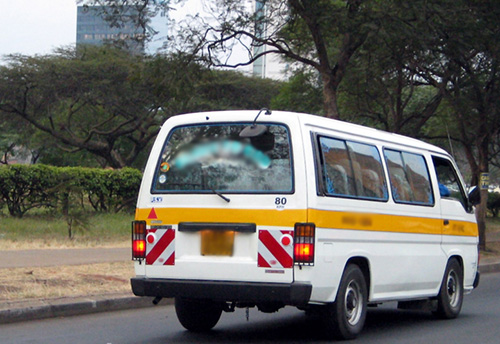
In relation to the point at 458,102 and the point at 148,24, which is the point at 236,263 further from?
the point at 458,102

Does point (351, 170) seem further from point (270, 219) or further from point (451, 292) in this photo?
point (451, 292)

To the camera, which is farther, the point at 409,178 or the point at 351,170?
the point at 409,178

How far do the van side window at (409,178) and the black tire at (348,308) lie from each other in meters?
1.22

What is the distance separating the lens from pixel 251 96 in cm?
3794

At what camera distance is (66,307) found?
927 centimetres

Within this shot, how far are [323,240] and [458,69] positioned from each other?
13.5m

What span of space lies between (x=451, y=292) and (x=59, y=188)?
12355 millimetres

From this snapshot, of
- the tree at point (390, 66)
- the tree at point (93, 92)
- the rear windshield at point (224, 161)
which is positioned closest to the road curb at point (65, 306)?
the rear windshield at point (224, 161)

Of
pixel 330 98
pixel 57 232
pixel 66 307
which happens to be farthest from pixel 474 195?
pixel 57 232

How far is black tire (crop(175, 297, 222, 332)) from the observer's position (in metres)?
8.15

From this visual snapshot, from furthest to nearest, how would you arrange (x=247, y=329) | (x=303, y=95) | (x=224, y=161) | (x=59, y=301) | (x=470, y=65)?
1. (x=303, y=95)
2. (x=470, y=65)
3. (x=59, y=301)
4. (x=247, y=329)
5. (x=224, y=161)

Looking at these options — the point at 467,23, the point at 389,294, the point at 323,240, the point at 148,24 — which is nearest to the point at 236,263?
the point at 323,240

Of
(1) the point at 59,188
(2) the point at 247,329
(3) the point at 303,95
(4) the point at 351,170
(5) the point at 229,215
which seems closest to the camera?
(5) the point at 229,215

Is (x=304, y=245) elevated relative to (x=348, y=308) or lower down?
elevated
